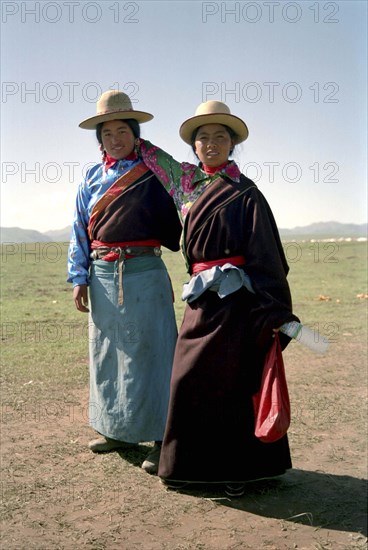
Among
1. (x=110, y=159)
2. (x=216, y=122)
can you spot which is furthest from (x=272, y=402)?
(x=110, y=159)

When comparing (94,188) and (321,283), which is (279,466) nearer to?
(94,188)

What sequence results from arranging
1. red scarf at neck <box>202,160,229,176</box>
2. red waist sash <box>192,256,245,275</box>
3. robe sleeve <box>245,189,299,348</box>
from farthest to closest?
1. red scarf at neck <box>202,160,229,176</box>
2. red waist sash <box>192,256,245,275</box>
3. robe sleeve <box>245,189,299,348</box>

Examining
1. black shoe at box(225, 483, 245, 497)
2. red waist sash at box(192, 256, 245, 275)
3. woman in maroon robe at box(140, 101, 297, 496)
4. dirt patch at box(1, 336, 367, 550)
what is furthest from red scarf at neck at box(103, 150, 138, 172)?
black shoe at box(225, 483, 245, 497)

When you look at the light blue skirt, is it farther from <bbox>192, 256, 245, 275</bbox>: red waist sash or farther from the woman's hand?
<bbox>192, 256, 245, 275</bbox>: red waist sash

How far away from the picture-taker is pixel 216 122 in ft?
12.7

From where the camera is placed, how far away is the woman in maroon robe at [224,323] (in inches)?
146

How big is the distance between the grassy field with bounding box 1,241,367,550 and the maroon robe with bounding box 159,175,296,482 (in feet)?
0.77

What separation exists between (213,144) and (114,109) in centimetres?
82

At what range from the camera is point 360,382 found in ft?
20.7

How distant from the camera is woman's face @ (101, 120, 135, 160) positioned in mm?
4340

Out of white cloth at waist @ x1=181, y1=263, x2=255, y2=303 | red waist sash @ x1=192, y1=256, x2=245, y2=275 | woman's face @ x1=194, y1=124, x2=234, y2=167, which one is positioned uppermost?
woman's face @ x1=194, y1=124, x2=234, y2=167

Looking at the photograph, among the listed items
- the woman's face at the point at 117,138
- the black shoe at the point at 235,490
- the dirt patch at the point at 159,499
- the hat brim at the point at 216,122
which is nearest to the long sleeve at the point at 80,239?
the woman's face at the point at 117,138

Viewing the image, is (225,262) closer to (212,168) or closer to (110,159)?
(212,168)

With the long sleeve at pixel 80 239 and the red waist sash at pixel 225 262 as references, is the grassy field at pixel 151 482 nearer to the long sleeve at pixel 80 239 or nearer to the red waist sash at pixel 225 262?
the long sleeve at pixel 80 239
